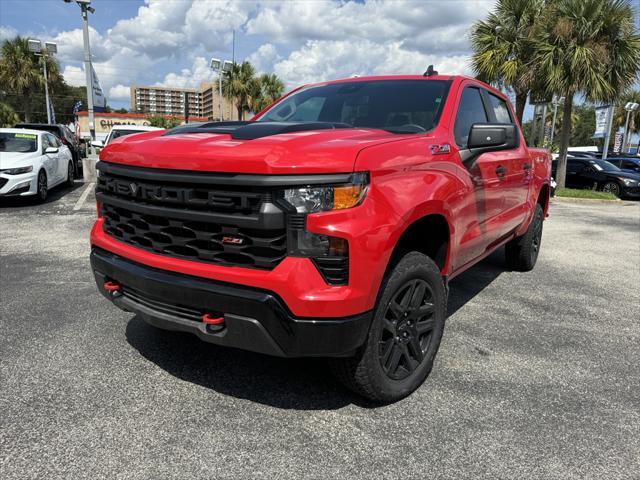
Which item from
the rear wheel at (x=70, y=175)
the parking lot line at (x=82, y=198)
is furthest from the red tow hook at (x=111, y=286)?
the rear wheel at (x=70, y=175)

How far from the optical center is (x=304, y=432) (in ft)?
7.84

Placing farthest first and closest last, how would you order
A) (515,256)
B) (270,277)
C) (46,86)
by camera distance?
(46,86) < (515,256) < (270,277)

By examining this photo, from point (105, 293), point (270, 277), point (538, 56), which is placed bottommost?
point (105, 293)

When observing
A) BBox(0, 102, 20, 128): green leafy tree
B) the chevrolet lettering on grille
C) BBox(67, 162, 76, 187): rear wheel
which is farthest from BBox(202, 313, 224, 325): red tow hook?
BBox(0, 102, 20, 128): green leafy tree

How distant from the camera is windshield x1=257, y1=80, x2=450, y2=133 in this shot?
3.21 metres

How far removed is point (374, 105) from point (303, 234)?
166 cm

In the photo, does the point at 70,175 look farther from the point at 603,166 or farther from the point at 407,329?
the point at 603,166

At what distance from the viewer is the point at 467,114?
3.49 metres

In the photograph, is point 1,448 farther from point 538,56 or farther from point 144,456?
point 538,56

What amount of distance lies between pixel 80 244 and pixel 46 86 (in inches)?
1277

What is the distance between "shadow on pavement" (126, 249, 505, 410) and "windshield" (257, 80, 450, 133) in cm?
153

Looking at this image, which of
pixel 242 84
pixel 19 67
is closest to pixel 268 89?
pixel 242 84

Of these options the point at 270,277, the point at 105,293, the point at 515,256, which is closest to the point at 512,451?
the point at 270,277

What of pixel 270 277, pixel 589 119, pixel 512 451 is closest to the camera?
pixel 270 277
